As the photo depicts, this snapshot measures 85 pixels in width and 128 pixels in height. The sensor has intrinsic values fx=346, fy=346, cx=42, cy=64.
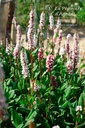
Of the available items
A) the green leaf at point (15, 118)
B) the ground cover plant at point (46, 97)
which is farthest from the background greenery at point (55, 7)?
the green leaf at point (15, 118)

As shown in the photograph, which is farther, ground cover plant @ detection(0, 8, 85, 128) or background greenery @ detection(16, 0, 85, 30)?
background greenery @ detection(16, 0, 85, 30)

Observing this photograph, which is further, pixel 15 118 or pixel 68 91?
pixel 68 91

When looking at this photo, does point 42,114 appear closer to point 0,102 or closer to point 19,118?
point 19,118

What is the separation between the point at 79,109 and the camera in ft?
7.86

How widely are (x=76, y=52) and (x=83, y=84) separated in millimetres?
474

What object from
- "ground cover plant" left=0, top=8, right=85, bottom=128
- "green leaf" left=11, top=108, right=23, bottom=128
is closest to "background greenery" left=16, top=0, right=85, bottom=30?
"ground cover plant" left=0, top=8, right=85, bottom=128

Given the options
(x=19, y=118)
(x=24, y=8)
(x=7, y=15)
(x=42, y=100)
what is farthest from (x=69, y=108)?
(x=24, y=8)

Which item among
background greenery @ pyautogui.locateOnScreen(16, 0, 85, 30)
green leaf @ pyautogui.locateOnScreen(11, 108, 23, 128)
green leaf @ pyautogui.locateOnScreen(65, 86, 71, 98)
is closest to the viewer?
green leaf @ pyautogui.locateOnScreen(11, 108, 23, 128)

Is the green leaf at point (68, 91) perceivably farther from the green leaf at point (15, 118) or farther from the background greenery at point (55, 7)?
the background greenery at point (55, 7)

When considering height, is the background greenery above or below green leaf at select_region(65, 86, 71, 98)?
above

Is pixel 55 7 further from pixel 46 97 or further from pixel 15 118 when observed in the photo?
pixel 15 118

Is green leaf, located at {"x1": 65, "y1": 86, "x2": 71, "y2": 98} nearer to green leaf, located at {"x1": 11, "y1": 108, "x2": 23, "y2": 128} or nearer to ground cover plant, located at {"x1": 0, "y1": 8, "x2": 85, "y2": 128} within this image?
ground cover plant, located at {"x1": 0, "y1": 8, "x2": 85, "y2": 128}

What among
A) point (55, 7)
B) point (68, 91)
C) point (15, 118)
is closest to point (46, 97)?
point (68, 91)

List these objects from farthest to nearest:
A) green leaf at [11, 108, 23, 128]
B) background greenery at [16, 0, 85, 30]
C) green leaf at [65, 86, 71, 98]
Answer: background greenery at [16, 0, 85, 30], green leaf at [65, 86, 71, 98], green leaf at [11, 108, 23, 128]
